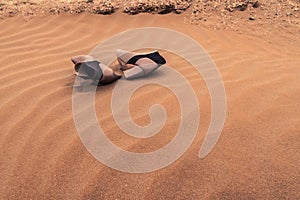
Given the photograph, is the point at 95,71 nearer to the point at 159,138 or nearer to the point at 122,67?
the point at 122,67

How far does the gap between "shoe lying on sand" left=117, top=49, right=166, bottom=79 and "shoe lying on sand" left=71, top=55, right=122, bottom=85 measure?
0.38 feet

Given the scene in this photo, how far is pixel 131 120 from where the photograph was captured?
1.89 m

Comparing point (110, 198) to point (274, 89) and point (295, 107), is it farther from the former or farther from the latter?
point (274, 89)

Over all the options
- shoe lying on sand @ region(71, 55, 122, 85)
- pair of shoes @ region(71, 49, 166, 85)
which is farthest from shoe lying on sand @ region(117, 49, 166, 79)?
shoe lying on sand @ region(71, 55, 122, 85)

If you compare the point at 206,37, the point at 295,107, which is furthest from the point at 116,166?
the point at 206,37

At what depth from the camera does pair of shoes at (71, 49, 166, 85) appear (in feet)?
7.68

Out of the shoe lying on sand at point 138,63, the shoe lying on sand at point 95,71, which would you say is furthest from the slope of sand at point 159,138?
the shoe lying on sand at point 138,63

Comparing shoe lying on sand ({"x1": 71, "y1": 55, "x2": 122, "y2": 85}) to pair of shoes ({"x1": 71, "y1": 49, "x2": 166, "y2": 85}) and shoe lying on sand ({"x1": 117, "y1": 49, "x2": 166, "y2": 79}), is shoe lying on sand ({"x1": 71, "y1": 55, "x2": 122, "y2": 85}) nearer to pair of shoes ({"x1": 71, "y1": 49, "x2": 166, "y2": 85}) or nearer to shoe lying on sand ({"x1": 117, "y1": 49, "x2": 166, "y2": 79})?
pair of shoes ({"x1": 71, "y1": 49, "x2": 166, "y2": 85})

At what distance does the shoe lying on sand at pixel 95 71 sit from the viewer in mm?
2324

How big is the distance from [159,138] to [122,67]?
103 centimetres

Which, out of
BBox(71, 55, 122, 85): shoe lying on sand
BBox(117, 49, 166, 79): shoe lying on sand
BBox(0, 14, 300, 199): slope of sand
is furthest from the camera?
BBox(117, 49, 166, 79): shoe lying on sand

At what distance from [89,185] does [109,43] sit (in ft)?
6.85

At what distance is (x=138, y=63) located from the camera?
2479 mm

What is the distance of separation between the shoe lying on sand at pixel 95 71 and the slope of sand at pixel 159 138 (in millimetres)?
71
